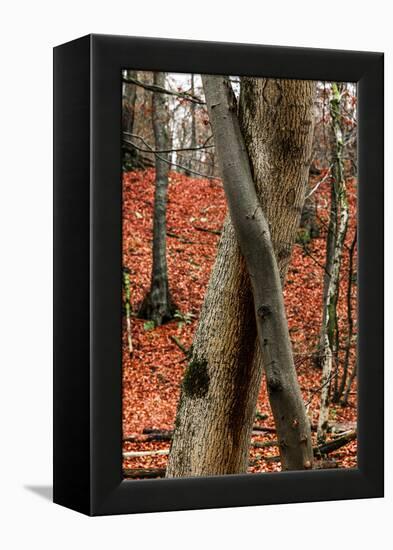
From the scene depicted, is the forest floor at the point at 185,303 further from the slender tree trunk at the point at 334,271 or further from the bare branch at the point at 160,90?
the bare branch at the point at 160,90

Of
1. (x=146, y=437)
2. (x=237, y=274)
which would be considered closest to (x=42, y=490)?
(x=146, y=437)

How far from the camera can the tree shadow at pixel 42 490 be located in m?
8.02

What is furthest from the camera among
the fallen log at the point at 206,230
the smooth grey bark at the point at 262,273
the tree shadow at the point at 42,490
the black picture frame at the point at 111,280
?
the tree shadow at the point at 42,490

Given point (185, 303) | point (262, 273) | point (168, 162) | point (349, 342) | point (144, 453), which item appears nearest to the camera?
point (144, 453)

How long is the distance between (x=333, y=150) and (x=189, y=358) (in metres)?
1.67

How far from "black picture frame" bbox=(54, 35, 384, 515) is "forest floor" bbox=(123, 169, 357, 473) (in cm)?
11

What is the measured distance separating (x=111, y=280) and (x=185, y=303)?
0.64 meters

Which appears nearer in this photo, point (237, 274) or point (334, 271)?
point (237, 274)

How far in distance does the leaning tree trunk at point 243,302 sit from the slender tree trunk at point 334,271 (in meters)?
0.18

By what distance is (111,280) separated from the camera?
7.39 meters

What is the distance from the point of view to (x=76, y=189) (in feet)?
24.6

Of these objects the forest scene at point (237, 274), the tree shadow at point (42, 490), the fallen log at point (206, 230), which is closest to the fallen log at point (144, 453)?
the forest scene at point (237, 274)

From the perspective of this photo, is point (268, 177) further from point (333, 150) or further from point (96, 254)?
point (96, 254)

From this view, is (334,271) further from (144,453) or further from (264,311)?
(144,453)
